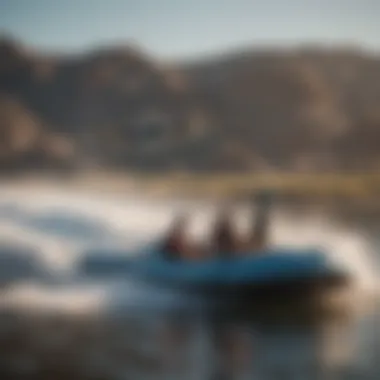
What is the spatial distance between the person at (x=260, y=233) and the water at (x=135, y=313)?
23 millimetres

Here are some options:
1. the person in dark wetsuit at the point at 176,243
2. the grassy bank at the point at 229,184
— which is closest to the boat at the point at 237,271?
the person in dark wetsuit at the point at 176,243

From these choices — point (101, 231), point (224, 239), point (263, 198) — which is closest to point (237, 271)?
point (224, 239)

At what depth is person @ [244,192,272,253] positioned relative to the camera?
175 centimetres

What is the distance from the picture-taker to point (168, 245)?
178 centimetres

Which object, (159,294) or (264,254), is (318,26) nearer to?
(264,254)

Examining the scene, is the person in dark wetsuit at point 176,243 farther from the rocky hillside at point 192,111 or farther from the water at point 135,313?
the rocky hillside at point 192,111

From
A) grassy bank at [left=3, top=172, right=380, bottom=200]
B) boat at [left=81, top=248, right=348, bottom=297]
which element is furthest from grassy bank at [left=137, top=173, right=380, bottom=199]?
boat at [left=81, top=248, right=348, bottom=297]

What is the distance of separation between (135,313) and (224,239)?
0.87ft

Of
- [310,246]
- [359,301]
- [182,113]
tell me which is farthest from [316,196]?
[182,113]

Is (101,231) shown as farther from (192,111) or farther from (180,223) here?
(192,111)

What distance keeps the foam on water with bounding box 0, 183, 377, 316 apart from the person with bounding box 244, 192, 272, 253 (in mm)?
23

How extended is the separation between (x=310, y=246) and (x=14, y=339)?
2.34 ft

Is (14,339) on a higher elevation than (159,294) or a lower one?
lower

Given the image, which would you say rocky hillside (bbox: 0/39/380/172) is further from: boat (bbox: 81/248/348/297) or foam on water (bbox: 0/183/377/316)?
boat (bbox: 81/248/348/297)
